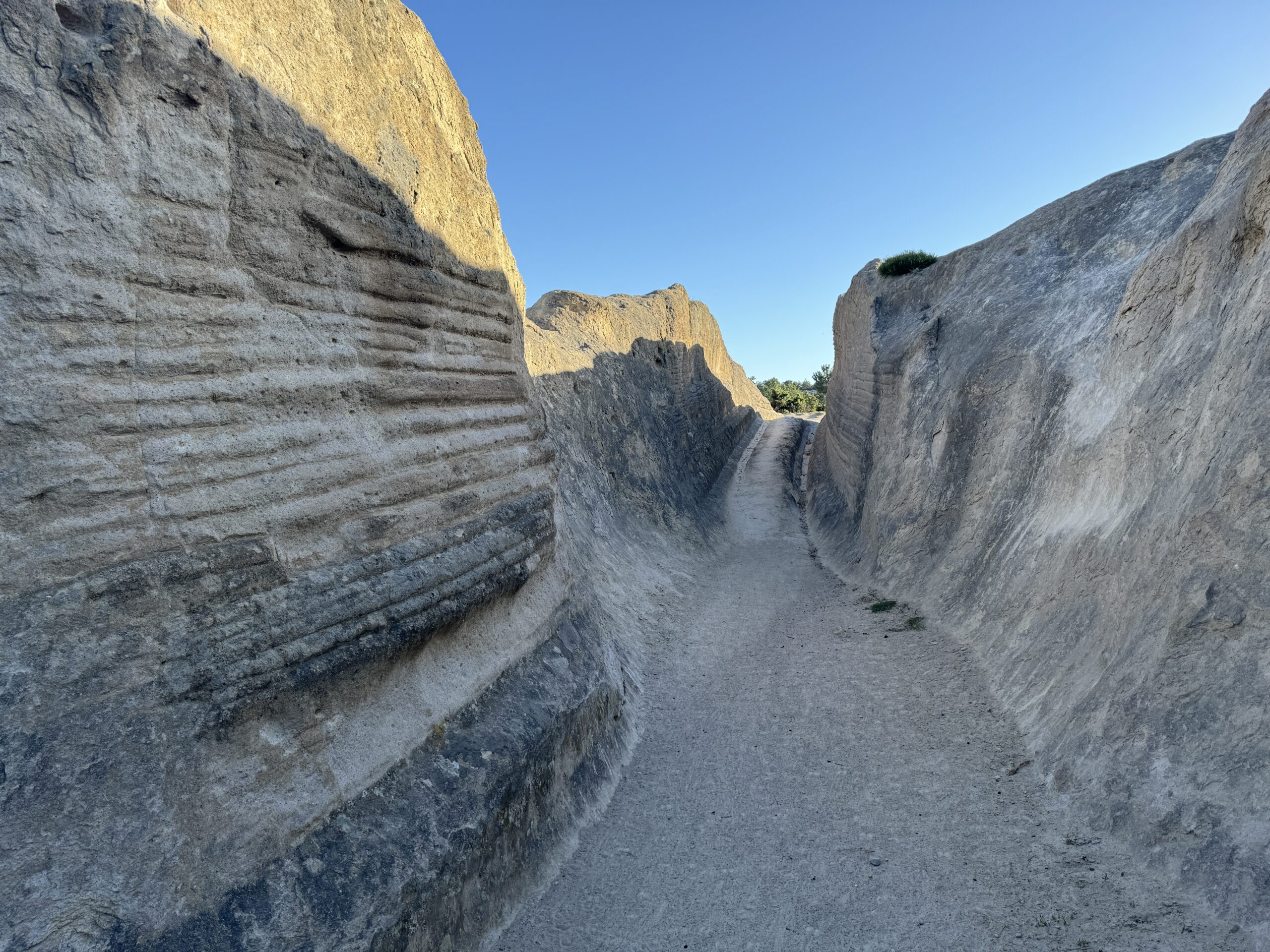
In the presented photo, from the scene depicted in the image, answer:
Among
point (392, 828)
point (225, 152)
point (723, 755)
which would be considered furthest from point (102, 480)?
point (723, 755)

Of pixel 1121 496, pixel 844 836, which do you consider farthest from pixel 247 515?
pixel 1121 496

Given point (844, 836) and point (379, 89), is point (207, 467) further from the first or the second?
point (844, 836)

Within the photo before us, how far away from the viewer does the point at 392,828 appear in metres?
3.81

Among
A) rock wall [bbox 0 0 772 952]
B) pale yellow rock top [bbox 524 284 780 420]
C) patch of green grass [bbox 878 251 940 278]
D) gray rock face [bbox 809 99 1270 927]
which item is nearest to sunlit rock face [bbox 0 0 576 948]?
rock wall [bbox 0 0 772 952]

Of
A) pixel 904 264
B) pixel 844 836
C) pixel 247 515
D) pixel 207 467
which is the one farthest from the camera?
pixel 904 264

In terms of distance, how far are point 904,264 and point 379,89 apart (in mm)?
13952

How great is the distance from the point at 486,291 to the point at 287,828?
4261mm

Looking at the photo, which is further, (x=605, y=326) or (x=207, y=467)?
(x=605, y=326)

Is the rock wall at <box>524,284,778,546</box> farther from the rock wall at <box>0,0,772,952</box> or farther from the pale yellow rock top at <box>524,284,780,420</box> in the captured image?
the rock wall at <box>0,0,772,952</box>

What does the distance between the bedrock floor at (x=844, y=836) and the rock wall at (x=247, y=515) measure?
2.53 ft

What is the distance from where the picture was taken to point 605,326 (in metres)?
18.2

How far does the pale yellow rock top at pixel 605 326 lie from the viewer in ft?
43.4

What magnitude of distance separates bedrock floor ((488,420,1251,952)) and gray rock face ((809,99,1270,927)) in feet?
1.13

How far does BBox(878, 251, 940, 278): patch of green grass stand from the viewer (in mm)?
15633
